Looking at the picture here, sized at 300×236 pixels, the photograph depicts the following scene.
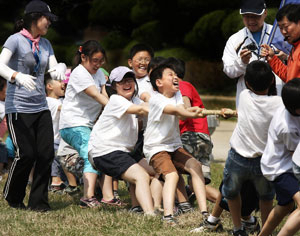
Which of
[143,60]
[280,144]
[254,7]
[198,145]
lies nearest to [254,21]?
[254,7]

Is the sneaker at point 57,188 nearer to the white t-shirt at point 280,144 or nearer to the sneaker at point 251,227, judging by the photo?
the sneaker at point 251,227

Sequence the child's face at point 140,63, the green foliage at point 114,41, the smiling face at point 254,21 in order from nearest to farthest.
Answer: the smiling face at point 254,21 → the child's face at point 140,63 → the green foliage at point 114,41

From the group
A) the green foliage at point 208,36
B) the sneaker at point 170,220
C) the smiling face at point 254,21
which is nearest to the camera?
the sneaker at point 170,220

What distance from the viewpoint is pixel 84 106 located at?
22.7 ft

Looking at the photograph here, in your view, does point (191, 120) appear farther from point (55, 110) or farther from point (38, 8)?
point (55, 110)

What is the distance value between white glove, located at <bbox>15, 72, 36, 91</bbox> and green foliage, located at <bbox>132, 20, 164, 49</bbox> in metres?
13.6

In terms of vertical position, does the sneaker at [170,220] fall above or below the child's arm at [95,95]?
below

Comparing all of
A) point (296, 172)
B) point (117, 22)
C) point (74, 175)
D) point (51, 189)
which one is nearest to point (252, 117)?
point (296, 172)

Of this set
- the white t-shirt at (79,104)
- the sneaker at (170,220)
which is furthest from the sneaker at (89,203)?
the sneaker at (170,220)

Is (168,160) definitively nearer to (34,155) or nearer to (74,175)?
(34,155)

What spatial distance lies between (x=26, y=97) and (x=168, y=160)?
151 centimetres

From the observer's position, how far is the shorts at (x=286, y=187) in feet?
15.3

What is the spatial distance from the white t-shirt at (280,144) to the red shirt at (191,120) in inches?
69.8

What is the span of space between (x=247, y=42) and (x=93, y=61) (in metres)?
1.64
